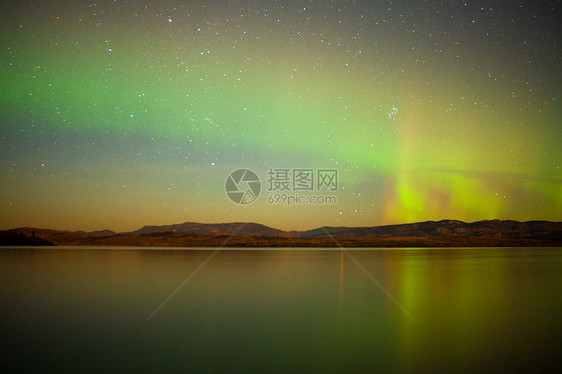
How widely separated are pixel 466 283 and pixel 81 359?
29.9ft

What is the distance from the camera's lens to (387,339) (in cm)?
473

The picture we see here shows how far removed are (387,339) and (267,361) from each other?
1681mm

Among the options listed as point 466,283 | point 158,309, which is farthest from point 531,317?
point 158,309

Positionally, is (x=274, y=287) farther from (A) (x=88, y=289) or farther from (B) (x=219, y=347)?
(B) (x=219, y=347)

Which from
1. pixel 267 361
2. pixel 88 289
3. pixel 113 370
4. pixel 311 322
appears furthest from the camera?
pixel 88 289

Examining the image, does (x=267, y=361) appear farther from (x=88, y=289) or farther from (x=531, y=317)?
(x=88, y=289)

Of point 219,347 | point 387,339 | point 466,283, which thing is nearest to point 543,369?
point 387,339

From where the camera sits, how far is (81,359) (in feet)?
12.8

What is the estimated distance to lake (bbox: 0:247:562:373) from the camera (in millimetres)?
3871

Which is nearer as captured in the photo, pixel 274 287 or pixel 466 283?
pixel 274 287

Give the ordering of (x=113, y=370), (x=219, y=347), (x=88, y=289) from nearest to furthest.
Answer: (x=113, y=370)
(x=219, y=347)
(x=88, y=289)

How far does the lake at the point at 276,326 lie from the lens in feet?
12.7

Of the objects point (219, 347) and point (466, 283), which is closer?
point (219, 347)

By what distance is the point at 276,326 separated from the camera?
5.34m
